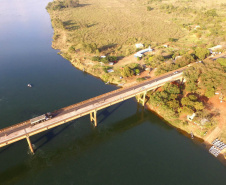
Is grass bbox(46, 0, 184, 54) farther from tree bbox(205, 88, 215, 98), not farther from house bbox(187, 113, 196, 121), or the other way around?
house bbox(187, 113, 196, 121)

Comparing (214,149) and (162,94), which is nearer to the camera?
(214,149)

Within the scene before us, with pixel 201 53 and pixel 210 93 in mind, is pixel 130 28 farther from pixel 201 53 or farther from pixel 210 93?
pixel 210 93

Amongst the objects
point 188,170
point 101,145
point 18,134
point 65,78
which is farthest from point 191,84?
point 18,134

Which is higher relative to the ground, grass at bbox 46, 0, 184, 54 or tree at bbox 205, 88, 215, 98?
grass at bbox 46, 0, 184, 54

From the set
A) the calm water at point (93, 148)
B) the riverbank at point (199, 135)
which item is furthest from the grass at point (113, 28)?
the riverbank at point (199, 135)

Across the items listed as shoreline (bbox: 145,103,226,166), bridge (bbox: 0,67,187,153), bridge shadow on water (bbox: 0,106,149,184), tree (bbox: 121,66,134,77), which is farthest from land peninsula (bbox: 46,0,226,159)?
bridge shadow on water (bbox: 0,106,149,184)

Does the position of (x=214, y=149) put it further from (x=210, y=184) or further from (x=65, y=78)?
(x=65, y=78)

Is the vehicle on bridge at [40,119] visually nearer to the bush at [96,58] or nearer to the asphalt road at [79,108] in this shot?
the asphalt road at [79,108]
